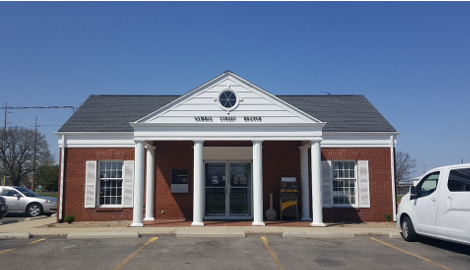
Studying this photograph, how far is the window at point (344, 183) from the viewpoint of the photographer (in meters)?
15.2

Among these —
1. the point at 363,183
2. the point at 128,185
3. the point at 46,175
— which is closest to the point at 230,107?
the point at 128,185

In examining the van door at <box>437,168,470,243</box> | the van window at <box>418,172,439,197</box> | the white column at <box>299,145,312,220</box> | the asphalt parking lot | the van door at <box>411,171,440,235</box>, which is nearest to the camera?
the asphalt parking lot

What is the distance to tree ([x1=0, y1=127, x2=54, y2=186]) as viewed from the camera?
46181 mm

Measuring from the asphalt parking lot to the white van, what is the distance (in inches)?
17.0

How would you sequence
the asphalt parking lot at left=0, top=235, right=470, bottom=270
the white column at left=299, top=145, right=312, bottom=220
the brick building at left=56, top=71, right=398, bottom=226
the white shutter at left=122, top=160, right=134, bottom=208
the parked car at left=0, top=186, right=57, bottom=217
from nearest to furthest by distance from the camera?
1. the asphalt parking lot at left=0, top=235, right=470, bottom=270
2. the white column at left=299, top=145, right=312, bottom=220
3. the brick building at left=56, top=71, right=398, bottom=226
4. the white shutter at left=122, top=160, right=134, bottom=208
5. the parked car at left=0, top=186, right=57, bottom=217

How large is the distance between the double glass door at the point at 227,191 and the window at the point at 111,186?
3.53 m

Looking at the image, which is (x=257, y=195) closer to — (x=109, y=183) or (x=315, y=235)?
(x=315, y=235)

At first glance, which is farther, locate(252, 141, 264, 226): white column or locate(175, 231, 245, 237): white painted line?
locate(252, 141, 264, 226): white column

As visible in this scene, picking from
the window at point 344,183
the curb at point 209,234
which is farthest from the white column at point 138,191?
the window at point 344,183

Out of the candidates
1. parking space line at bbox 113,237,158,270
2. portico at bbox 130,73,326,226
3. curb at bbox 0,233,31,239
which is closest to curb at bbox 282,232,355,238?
portico at bbox 130,73,326,226

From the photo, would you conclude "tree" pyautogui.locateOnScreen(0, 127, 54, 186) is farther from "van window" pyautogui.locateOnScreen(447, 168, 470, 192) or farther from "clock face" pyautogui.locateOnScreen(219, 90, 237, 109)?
"van window" pyautogui.locateOnScreen(447, 168, 470, 192)

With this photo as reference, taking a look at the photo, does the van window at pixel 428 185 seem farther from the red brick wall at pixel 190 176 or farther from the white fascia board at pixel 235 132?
the red brick wall at pixel 190 176

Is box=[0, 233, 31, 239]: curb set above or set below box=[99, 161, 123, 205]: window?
below

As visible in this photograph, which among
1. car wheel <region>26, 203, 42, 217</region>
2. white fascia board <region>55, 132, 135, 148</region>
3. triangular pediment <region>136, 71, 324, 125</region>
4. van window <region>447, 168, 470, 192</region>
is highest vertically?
triangular pediment <region>136, 71, 324, 125</region>
